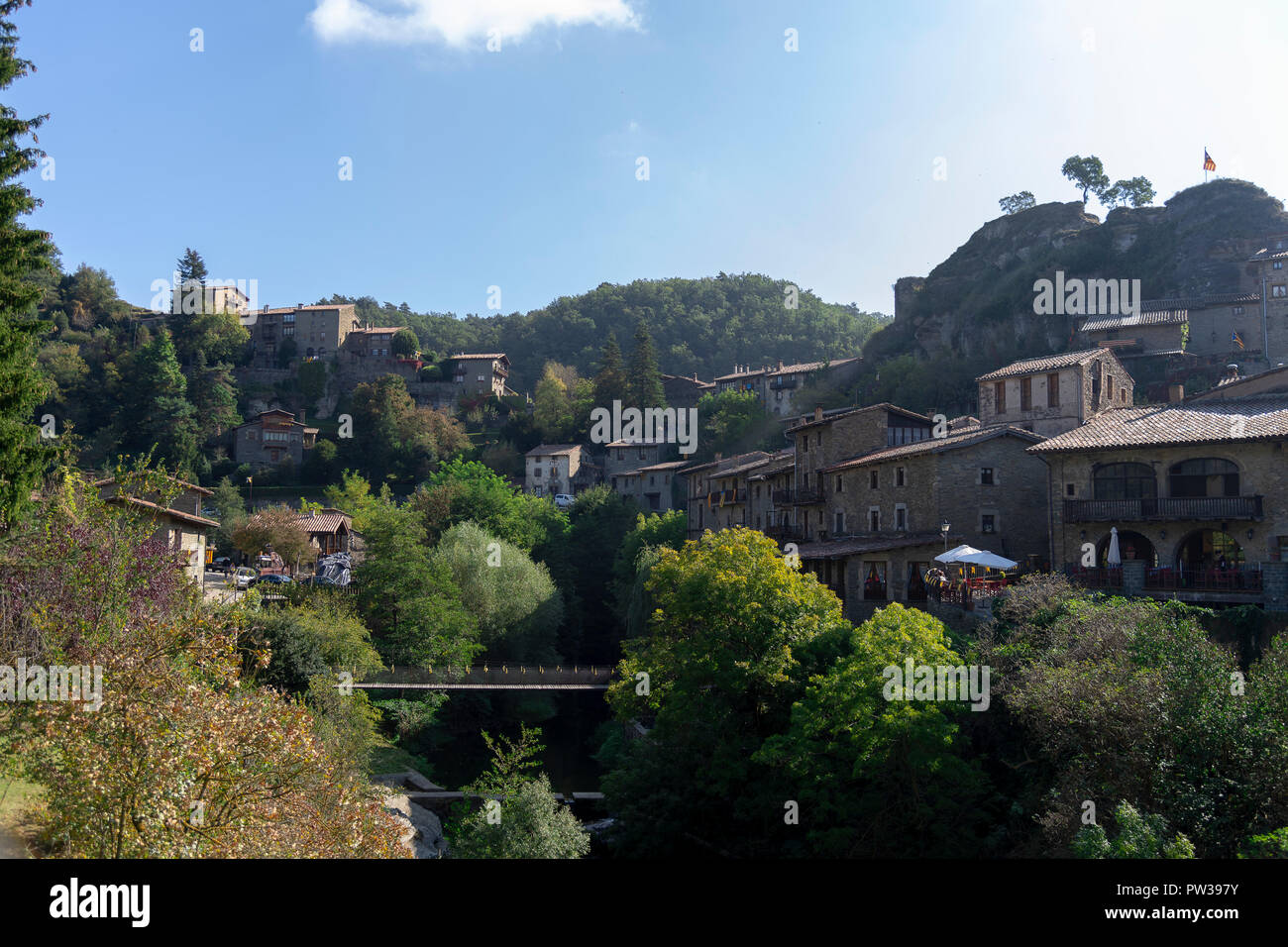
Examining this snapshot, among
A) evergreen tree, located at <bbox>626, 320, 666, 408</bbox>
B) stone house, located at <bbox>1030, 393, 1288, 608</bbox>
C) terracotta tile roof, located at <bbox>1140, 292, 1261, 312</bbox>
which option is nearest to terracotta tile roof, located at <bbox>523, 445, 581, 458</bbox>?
evergreen tree, located at <bbox>626, 320, 666, 408</bbox>

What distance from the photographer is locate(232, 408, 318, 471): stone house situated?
90.3 metres

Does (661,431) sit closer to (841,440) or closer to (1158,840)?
(841,440)

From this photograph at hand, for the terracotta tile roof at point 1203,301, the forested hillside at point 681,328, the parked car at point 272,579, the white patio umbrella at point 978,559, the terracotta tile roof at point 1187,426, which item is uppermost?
the forested hillside at point 681,328

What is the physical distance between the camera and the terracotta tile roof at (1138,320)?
218 ft

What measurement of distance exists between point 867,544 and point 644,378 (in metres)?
55.0

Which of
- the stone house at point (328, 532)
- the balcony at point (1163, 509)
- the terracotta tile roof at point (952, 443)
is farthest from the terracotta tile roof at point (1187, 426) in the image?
the stone house at point (328, 532)

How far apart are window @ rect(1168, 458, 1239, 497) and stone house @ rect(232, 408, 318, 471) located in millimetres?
79873

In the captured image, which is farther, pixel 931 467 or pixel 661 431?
pixel 661 431

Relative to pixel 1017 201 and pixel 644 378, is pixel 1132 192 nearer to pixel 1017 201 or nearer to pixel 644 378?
pixel 1017 201

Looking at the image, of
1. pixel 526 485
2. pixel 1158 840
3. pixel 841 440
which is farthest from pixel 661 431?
pixel 1158 840

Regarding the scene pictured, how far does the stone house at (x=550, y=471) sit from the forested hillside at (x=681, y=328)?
143 ft

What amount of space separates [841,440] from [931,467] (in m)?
9.15

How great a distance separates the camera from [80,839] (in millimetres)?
12211

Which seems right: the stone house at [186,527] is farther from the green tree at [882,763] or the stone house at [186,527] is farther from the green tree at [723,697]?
the green tree at [882,763]
